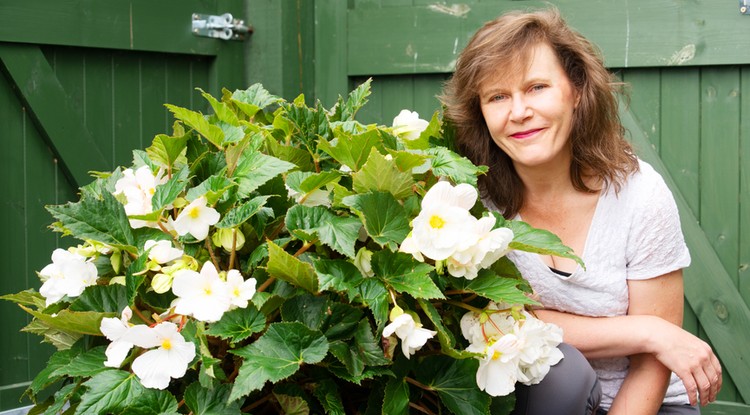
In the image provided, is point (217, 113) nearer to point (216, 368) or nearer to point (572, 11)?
point (216, 368)

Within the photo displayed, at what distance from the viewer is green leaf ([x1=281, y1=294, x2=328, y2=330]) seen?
4.14ft

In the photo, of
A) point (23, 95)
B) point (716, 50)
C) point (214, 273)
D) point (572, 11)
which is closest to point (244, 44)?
point (23, 95)

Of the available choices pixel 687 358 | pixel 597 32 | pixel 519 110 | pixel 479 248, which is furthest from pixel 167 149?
pixel 597 32

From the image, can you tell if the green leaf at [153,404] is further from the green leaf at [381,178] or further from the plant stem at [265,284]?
the green leaf at [381,178]

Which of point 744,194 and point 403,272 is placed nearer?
point 403,272

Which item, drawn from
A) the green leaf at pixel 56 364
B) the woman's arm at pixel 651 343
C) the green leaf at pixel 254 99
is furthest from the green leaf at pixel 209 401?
the woman's arm at pixel 651 343

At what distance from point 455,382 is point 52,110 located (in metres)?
1.67

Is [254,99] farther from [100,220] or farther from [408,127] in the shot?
[100,220]

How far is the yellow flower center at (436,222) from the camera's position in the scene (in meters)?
1.26

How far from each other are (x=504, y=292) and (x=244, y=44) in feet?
6.93

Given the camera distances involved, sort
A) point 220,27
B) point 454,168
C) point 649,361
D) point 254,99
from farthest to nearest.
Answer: point 220,27, point 649,361, point 254,99, point 454,168

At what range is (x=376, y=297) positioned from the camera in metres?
1.25

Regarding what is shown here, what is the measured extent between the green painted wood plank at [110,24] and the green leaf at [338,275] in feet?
5.13

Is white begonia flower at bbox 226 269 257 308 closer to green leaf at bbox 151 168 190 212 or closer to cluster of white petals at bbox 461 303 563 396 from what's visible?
green leaf at bbox 151 168 190 212
